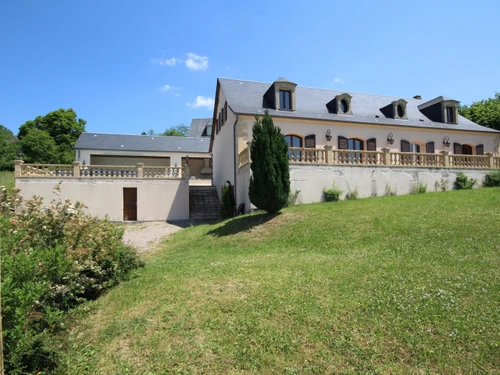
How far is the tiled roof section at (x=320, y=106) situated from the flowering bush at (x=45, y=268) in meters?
11.0

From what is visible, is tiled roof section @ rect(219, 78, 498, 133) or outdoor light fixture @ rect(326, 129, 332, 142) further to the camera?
outdoor light fixture @ rect(326, 129, 332, 142)

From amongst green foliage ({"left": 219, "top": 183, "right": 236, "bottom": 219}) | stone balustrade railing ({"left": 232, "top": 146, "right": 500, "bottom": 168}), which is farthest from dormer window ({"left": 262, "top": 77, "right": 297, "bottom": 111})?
green foliage ({"left": 219, "top": 183, "right": 236, "bottom": 219})

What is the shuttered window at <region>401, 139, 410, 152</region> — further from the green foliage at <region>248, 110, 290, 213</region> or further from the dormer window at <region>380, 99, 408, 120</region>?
the green foliage at <region>248, 110, 290, 213</region>

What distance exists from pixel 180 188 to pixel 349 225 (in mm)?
11976

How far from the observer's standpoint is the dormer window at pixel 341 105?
18875 mm

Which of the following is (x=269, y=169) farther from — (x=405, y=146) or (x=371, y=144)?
(x=405, y=146)

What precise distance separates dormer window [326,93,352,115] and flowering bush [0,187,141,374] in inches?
619

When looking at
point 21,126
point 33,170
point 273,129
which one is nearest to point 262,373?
point 273,129

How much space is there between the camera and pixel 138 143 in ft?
102

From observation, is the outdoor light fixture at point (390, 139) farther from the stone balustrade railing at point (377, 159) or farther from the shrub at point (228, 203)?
the shrub at point (228, 203)

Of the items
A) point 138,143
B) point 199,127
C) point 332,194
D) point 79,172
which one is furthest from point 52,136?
point 332,194

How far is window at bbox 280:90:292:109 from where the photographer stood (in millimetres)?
17828

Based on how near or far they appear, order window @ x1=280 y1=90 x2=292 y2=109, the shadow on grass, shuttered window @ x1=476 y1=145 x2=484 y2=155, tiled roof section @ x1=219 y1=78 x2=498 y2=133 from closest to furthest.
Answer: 1. the shadow on grass
2. tiled roof section @ x1=219 y1=78 x2=498 y2=133
3. window @ x1=280 y1=90 x2=292 y2=109
4. shuttered window @ x1=476 y1=145 x2=484 y2=155

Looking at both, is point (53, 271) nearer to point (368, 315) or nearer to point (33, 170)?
point (368, 315)
